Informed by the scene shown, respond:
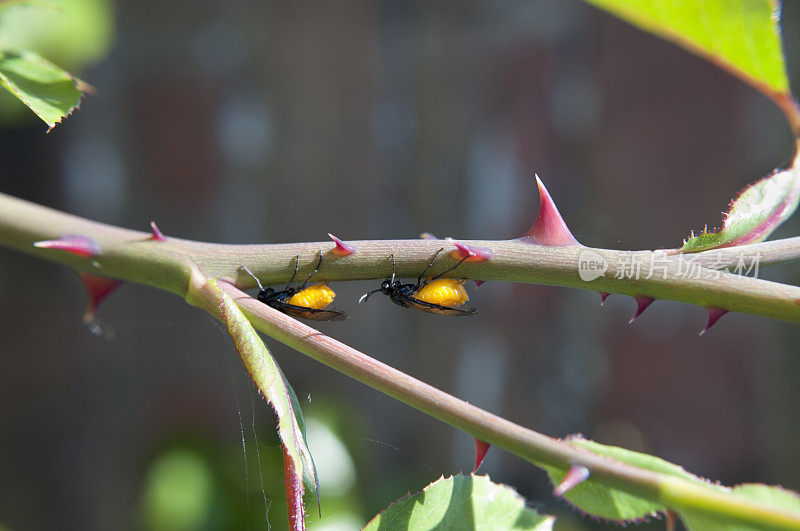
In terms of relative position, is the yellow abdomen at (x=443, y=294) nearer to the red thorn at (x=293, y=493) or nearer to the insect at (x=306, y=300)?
the insect at (x=306, y=300)

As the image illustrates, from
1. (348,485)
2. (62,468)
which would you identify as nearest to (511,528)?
(348,485)

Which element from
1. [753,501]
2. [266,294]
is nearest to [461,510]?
[753,501]

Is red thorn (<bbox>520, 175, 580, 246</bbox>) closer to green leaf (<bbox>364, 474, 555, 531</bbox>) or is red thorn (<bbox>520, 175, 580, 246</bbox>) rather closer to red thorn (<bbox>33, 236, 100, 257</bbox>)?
green leaf (<bbox>364, 474, 555, 531</bbox>)

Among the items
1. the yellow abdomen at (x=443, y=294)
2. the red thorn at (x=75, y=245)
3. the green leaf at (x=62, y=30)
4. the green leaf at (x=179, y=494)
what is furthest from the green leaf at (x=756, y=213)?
the green leaf at (x=179, y=494)

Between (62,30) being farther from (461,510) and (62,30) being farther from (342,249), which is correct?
(461,510)

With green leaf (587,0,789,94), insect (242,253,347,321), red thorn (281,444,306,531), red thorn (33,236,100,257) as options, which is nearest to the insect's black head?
insect (242,253,347,321)
